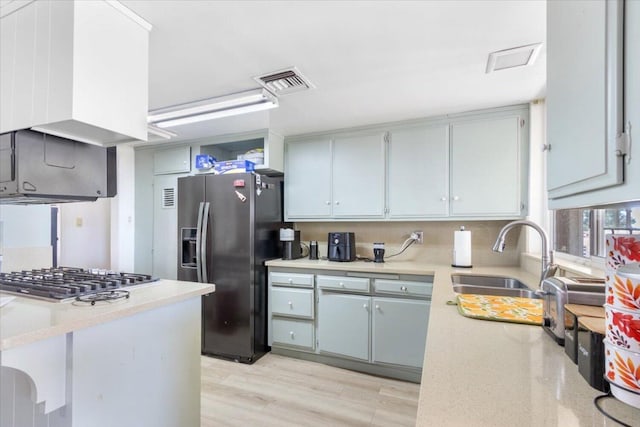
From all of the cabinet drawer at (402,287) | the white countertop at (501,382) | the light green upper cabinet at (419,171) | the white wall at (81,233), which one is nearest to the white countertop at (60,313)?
the white countertop at (501,382)

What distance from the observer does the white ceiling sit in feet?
4.40

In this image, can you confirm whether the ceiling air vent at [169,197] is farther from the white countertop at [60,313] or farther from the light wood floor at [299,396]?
the white countertop at [60,313]

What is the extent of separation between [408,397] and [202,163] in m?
2.89

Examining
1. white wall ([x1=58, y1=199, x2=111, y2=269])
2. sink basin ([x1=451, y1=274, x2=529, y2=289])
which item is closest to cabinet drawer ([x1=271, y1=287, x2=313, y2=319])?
sink basin ([x1=451, y1=274, x2=529, y2=289])

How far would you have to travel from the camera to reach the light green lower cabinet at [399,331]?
240cm

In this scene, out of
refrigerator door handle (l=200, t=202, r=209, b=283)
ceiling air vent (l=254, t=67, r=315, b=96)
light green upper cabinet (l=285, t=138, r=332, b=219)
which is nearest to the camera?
ceiling air vent (l=254, t=67, r=315, b=96)

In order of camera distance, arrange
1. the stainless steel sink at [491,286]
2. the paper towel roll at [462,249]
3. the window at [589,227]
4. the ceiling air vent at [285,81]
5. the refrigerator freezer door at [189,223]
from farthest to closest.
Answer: the refrigerator freezer door at [189,223] < the paper towel roll at [462,249] < the ceiling air vent at [285,81] < the stainless steel sink at [491,286] < the window at [589,227]

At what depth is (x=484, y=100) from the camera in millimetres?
2352

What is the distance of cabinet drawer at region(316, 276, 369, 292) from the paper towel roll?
810 millimetres

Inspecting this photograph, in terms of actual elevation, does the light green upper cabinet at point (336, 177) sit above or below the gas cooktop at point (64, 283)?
above

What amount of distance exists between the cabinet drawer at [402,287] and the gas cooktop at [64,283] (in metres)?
1.69

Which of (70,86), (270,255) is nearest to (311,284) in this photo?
(270,255)

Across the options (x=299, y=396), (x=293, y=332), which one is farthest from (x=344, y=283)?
(x=299, y=396)

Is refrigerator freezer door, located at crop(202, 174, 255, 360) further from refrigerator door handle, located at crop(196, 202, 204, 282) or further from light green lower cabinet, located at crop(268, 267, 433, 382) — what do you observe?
light green lower cabinet, located at crop(268, 267, 433, 382)
